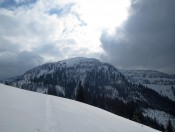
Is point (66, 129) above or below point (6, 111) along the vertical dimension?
below

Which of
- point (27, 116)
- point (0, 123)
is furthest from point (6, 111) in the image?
point (0, 123)

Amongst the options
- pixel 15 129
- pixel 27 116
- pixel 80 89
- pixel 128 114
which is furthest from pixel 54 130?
pixel 128 114

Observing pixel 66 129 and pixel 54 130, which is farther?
pixel 66 129

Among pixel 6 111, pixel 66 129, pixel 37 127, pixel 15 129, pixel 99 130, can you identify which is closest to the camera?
pixel 15 129

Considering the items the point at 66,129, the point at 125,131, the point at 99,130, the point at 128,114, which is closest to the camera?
the point at 66,129

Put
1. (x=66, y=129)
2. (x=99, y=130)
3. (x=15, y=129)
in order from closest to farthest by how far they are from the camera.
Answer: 1. (x=15, y=129)
2. (x=66, y=129)
3. (x=99, y=130)

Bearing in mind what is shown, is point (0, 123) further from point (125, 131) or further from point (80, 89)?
point (80, 89)

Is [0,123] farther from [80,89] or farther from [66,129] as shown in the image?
[80,89]

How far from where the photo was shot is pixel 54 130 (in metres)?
10.2

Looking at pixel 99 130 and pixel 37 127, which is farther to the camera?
pixel 99 130

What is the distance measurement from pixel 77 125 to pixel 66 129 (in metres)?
1.58

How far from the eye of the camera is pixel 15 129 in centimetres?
939

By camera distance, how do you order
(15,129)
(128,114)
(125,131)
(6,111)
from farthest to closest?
(128,114) < (125,131) < (6,111) < (15,129)

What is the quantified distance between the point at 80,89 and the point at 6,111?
54.0m
